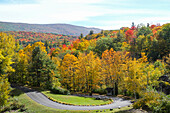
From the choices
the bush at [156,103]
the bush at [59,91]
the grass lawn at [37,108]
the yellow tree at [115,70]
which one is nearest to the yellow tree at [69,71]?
the bush at [59,91]

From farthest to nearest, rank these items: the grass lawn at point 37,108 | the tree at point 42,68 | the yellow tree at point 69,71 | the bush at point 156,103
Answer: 1. the yellow tree at point 69,71
2. the tree at point 42,68
3. the grass lawn at point 37,108
4. the bush at point 156,103

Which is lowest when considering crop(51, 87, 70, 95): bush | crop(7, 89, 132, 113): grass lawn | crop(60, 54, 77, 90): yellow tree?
crop(51, 87, 70, 95): bush

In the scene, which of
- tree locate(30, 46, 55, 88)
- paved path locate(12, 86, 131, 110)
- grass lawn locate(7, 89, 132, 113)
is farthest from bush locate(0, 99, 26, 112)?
tree locate(30, 46, 55, 88)

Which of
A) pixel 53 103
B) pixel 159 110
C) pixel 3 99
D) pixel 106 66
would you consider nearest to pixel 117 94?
pixel 106 66

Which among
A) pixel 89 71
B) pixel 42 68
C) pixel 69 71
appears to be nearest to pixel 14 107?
pixel 42 68

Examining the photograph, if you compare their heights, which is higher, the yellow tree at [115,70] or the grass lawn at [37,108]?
the yellow tree at [115,70]

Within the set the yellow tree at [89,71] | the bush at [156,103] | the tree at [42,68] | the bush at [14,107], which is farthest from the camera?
the tree at [42,68]

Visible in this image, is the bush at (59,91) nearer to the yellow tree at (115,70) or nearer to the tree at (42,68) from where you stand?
the tree at (42,68)

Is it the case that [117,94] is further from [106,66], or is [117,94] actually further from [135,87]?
[135,87]

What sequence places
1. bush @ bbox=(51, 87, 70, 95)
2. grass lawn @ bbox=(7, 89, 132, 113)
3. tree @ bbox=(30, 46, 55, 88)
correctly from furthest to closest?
tree @ bbox=(30, 46, 55, 88)
bush @ bbox=(51, 87, 70, 95)
grass lawn @ bbox=(7, 89, 132, 113)

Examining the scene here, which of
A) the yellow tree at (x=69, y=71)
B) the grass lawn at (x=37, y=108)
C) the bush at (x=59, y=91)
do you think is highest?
the yellow tree at (x=69, y=71)

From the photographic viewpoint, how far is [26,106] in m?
31.0

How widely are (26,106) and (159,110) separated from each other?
25.5 m

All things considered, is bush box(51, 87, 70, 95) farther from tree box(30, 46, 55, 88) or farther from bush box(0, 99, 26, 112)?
bush box(0, 99, 26, 112)
